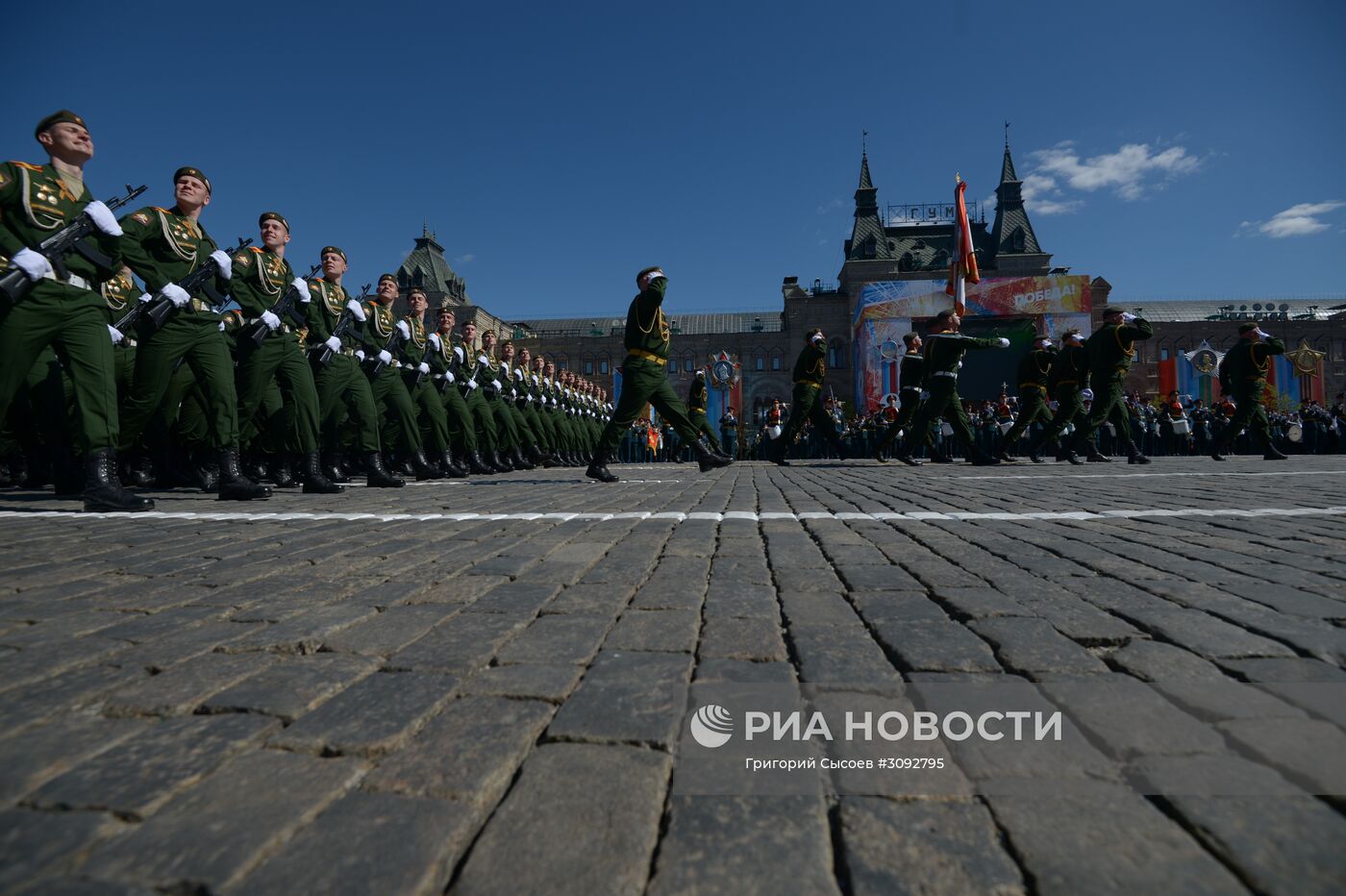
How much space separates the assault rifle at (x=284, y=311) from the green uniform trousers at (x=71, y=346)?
4.86ft

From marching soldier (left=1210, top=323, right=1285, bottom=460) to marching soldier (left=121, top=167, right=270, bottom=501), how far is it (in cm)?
1279

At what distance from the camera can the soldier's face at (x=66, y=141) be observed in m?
4.70

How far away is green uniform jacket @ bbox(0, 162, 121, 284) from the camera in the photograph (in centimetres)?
447

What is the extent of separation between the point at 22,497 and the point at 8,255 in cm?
288

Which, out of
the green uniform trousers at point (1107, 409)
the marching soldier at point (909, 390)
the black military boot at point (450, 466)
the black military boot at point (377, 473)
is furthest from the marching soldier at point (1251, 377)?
the black military boot at point (377, 473)

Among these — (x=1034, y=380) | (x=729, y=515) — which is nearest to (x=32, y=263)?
(x=729, y=515)

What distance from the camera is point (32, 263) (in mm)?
4324

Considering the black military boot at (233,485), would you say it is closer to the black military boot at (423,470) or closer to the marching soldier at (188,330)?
the marching soldier at (188,330)

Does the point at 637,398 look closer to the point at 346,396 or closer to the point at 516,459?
the point at 346,396

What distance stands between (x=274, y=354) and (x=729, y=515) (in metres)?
4.84

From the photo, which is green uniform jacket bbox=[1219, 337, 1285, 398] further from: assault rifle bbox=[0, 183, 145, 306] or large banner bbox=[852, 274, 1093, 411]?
large banner bbox=[852, 274, 1093, 411]

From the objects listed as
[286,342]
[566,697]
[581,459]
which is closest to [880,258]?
[581,459]

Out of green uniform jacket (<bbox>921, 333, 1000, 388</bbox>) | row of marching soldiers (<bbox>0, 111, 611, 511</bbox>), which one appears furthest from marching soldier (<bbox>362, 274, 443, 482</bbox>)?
green uniform jacket (<bbox>921, 333, 1000, 388</bbox>)

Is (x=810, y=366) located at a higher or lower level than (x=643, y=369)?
higher
